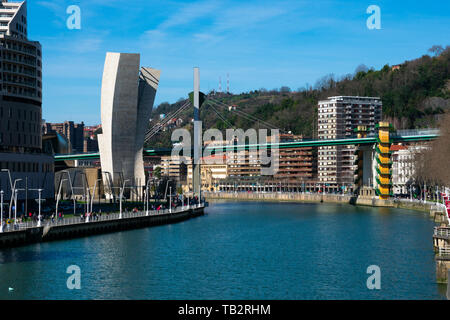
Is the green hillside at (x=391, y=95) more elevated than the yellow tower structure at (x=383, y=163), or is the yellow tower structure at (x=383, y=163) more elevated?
the green hillside at (x=391, y=95)

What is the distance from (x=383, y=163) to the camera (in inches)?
3467

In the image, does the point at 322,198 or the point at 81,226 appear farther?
the point at 322,198

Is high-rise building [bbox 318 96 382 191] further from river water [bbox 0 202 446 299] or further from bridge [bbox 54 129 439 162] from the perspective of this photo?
river water [bbox 0 202 446 299]

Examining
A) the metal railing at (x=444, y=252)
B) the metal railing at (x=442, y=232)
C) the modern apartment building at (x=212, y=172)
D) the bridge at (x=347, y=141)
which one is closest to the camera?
the metal railing at (x=444, y=252)

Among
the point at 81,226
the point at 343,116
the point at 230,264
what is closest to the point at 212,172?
the point at 343,116

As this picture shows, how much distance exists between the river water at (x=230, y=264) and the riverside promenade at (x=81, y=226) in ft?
2.87

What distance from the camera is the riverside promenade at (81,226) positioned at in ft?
125

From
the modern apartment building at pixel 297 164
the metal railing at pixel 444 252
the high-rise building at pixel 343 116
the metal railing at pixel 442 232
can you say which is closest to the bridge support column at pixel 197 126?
the modern apartment building at pixel 297 164

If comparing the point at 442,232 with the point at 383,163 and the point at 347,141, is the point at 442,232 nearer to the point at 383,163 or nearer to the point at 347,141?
the point at 383,163

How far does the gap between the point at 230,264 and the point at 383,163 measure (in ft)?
188

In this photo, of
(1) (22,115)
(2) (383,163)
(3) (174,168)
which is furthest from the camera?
(3) (174,168)

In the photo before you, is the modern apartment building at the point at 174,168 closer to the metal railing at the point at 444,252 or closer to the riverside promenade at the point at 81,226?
the riverside promenade at the point at 81,226

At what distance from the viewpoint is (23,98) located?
60156 mm
